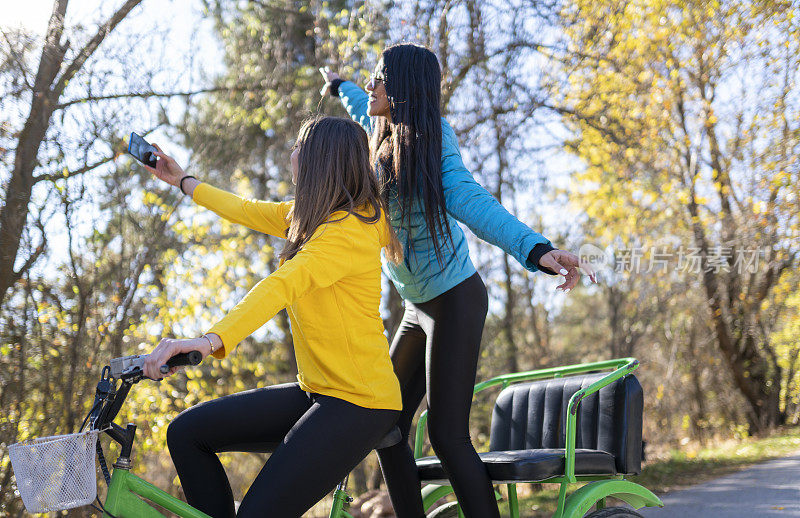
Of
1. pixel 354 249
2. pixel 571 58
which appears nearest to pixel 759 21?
pixel 571 58

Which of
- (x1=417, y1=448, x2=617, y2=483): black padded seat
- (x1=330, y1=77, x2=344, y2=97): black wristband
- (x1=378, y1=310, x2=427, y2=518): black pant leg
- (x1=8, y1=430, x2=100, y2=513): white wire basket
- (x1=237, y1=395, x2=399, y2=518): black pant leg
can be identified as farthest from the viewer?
(x1=330, y1=77, x2=344, y2=97): black wristband

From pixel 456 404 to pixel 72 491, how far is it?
1.29 meters

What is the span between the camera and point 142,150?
284 cm

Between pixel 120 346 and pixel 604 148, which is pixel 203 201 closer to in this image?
pixel 120 346

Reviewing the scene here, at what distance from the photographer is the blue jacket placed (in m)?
2.47

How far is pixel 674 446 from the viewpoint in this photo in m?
11.3

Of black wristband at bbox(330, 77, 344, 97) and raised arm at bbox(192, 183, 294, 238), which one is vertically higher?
black wristband at bbox(330, 77, 344, 97)

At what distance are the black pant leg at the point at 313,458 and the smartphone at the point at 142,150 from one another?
1273 mm

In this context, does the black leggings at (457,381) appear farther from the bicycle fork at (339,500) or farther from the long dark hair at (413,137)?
the bicycle fork at (339,500)

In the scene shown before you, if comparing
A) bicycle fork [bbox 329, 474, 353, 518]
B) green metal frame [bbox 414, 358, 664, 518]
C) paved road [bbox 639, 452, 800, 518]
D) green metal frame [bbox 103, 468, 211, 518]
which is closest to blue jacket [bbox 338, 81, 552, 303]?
green metal frame [bbox 414, 358, 664, 518]

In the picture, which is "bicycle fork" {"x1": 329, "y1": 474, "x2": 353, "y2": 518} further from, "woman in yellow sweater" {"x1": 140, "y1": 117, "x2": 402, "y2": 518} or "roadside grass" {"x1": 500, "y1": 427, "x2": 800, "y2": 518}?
"roadside grass" {"x1": 500, "y1": 427, "x2": 800, "y2": 518}

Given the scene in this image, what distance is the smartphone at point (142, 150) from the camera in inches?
111

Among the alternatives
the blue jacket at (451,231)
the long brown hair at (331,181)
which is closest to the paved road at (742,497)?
the blue jacket at (451,231)

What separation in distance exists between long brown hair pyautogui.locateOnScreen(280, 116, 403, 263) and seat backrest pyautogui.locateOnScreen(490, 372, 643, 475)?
1207 millimetres
